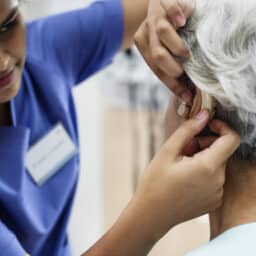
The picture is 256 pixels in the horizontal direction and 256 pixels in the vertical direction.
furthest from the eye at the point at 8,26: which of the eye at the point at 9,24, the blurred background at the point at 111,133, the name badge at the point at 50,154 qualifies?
the blurred background at the point at 111,133

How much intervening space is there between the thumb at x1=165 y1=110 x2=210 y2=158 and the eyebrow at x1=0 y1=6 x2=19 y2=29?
1.52 feet

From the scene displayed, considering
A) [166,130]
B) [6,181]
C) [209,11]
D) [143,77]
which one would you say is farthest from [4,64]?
[143,77]

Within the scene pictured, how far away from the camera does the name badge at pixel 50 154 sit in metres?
1.50

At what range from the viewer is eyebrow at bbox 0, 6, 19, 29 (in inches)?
49.2

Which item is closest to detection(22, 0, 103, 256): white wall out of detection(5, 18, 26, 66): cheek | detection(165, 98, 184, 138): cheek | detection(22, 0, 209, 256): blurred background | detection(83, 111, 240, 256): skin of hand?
detection(22, 0, 209, 256): blurred background

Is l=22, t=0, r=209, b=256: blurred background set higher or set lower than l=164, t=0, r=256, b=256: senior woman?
lower

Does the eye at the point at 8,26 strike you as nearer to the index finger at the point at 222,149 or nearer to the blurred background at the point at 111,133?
the index finger at the point at 222,149

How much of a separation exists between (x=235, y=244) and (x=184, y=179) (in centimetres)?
13

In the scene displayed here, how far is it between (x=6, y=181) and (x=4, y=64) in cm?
26

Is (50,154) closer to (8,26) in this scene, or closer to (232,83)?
(8,26)

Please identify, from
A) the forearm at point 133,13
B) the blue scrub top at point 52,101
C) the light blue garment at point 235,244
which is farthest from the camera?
the forearm at point 133,13

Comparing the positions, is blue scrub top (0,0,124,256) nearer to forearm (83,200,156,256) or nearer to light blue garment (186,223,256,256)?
forearm (83,200,156,256)

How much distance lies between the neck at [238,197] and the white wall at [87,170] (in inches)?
57.5

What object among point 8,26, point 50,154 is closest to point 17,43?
point 8,26
